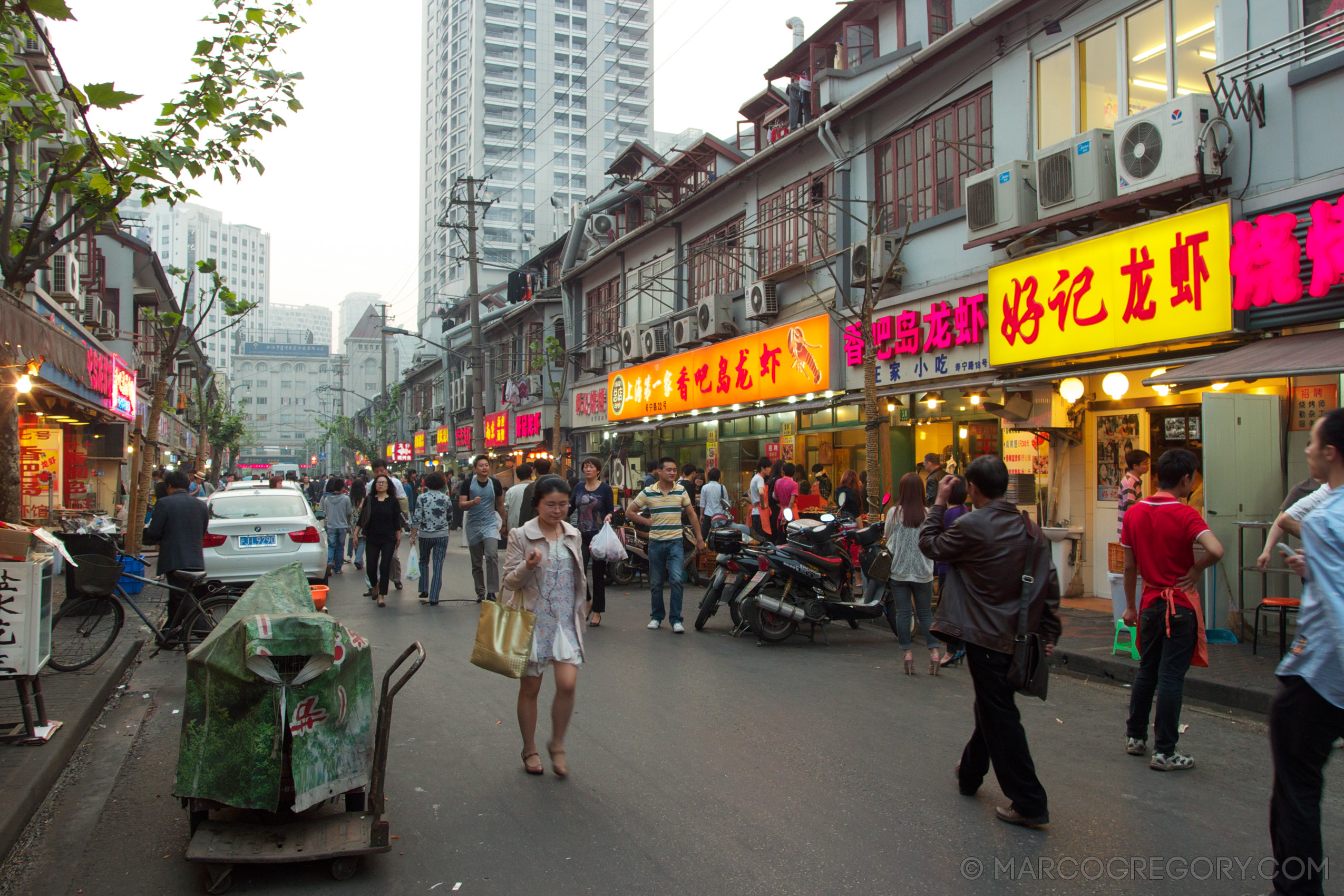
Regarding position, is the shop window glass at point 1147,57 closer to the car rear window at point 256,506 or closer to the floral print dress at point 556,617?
the floral print dress at point 556,617

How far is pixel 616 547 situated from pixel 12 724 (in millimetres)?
4275

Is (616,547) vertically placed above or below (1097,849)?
above

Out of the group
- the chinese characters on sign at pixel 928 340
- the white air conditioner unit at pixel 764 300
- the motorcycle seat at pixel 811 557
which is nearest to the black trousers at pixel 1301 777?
the motorcycle seat at pixel 811 557

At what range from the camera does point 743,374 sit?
17938 mm

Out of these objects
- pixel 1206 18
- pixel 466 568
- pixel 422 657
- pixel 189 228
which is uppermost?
pixel 189 228

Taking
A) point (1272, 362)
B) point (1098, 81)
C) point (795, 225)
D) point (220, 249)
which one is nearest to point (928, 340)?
point (1098, 81)

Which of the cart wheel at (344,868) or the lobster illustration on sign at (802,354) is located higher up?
the lobster illustration on sign at (802,354)

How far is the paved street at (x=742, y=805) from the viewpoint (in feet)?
12.1

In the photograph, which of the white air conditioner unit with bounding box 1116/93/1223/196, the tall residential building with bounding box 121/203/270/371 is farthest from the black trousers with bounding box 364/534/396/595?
the tall residential building with bounding box 121/203/270/371

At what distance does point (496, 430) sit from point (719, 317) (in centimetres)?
1798

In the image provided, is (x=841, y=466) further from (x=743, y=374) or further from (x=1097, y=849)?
(x=1097, y=849)

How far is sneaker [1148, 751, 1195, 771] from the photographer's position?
201 inches

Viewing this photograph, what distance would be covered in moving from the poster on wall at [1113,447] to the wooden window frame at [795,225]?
565cm

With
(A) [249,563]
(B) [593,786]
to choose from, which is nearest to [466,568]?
(A) [249,563]
